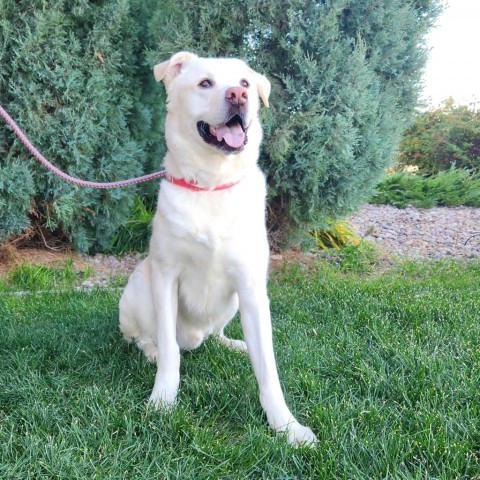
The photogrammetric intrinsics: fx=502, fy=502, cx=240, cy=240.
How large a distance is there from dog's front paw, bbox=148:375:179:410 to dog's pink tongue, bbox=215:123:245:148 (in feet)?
3.66

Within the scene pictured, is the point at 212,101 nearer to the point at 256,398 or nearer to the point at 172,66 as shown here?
the point at 172,66

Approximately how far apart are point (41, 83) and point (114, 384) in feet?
10.6

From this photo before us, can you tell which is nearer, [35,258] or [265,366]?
[265,366]

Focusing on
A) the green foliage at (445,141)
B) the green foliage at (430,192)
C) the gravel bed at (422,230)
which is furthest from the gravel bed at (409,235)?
the green foliage at (445,141)

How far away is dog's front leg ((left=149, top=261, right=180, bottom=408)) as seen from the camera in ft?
7.47

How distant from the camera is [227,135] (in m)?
2.31

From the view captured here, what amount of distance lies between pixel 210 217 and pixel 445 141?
11958 millimetres

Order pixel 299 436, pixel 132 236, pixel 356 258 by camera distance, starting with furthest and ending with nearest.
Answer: pixel 132 236 < pixel 356 258 < pixel 299 436

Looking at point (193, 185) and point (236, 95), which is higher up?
point (236, 95)

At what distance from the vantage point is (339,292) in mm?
3781

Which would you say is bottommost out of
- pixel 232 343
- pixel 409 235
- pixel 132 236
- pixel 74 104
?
pixel 132 236

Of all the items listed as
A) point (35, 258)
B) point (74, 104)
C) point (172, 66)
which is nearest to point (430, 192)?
point (74, 104)

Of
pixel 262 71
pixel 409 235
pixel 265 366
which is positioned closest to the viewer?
pixel 265 366

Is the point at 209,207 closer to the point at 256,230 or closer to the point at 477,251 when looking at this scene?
the point at 256,230
